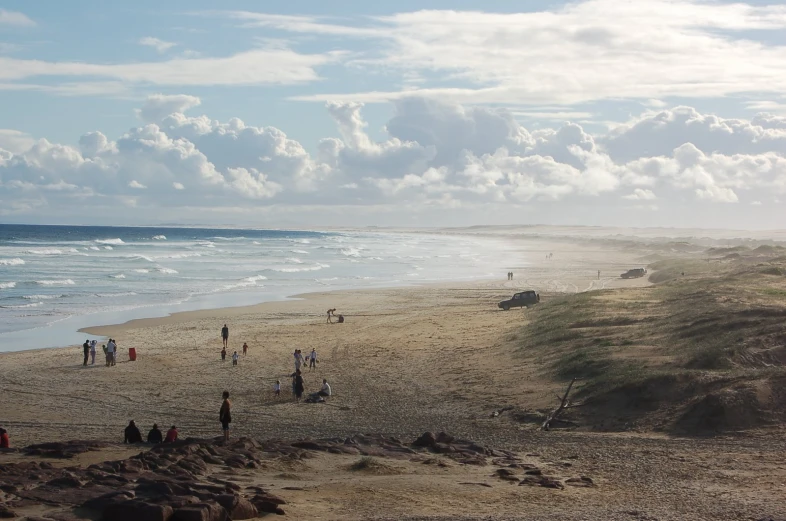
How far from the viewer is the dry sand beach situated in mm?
14383

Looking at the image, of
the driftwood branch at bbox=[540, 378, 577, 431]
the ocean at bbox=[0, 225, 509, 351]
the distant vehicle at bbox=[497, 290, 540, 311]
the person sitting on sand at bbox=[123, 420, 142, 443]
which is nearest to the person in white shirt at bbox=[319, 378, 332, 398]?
the driftwood branch at bbox=[540, 378, 577, 431]

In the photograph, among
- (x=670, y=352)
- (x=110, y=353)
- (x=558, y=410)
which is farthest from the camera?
(x=110, y=353)

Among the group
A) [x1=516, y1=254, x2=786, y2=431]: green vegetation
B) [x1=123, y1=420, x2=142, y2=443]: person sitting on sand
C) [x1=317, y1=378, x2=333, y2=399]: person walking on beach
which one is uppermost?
[x1=516, y1=254, x2=786, y2=431]: green vegetation

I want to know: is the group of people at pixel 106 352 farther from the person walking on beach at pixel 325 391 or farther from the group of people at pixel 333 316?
the group of people at pixel 333 316

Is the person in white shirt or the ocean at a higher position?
the ocean

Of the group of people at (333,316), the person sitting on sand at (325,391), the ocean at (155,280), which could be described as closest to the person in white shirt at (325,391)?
the person sitting on sand at (325,391)

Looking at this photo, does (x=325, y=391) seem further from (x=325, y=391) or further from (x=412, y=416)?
(x=412, y=416)

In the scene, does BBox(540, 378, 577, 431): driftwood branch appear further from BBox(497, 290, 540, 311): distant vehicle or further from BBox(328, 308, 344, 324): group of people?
BBox(497, 290, 540, 311): distant vehicle

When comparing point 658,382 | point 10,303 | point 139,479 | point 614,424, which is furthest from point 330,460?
point 10,303

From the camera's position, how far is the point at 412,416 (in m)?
22.7

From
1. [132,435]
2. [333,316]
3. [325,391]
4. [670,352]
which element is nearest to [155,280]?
[333,316]

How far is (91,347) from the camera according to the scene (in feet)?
102

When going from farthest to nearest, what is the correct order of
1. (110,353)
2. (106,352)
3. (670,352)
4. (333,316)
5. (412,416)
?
(333,316)
(106,352)
(110,353)
(670,352)
(412,416)

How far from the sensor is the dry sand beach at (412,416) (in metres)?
14.4
